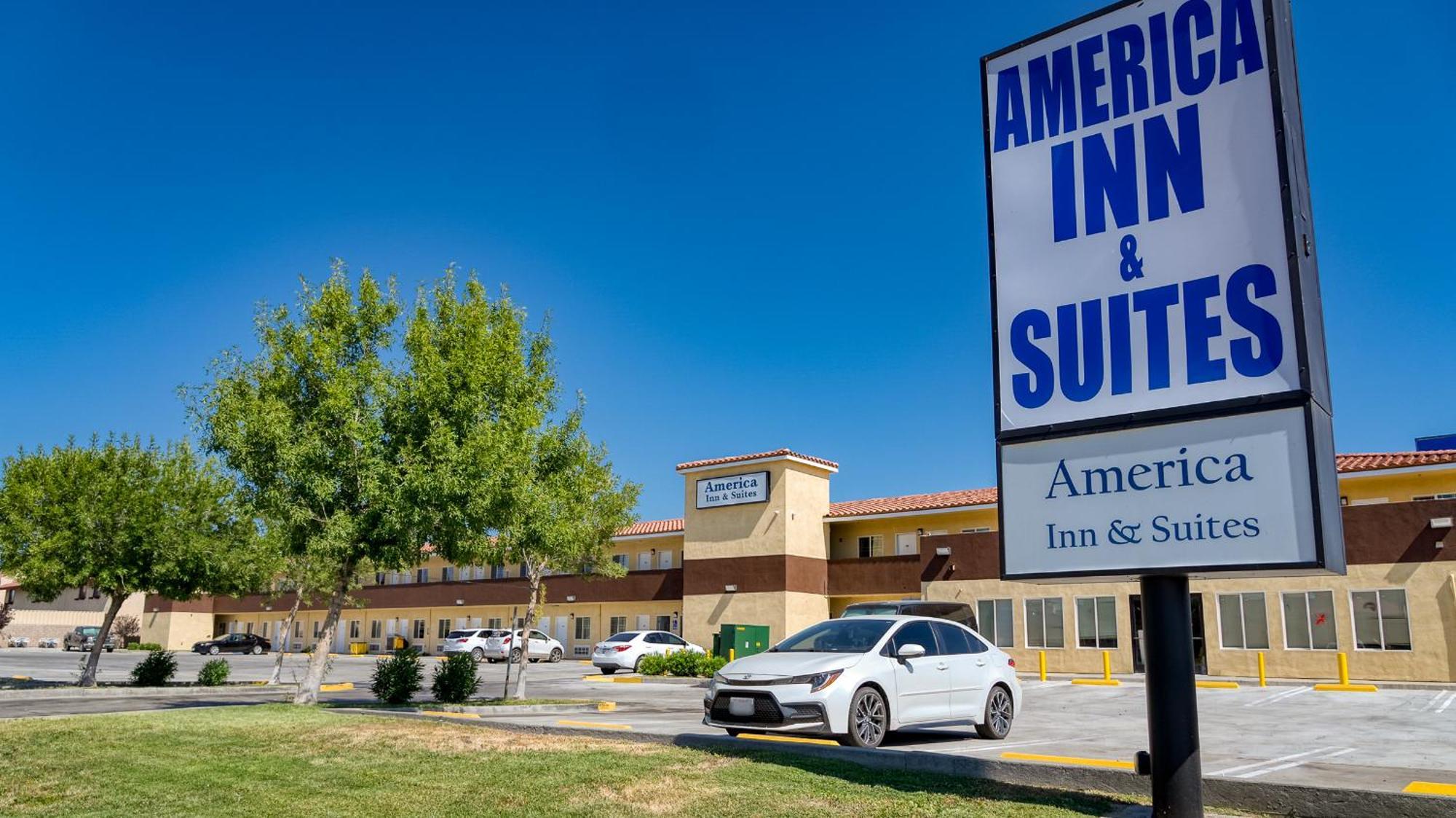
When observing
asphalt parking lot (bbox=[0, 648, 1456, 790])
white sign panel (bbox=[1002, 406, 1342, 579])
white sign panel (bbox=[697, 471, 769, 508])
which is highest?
white sign panel (bbox=[697, 471, 769, 508])

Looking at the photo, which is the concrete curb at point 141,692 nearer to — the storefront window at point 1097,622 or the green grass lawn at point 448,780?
the green grass lawn at point 448,780

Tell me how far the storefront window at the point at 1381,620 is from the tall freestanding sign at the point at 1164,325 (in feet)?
84.9

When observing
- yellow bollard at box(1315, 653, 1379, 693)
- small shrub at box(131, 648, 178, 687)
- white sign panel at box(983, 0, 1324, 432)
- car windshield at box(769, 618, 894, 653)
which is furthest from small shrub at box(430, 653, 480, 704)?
yellow bollard at box(1315, 653, 1379, 693)

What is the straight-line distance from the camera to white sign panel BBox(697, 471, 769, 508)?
42312 millimetres

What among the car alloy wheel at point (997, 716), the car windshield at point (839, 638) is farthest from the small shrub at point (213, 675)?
the car alloy wheel at point (997, 716)

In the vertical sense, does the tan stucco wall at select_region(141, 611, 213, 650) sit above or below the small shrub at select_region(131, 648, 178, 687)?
above

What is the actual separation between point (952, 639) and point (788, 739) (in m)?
2.89

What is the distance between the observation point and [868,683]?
11680 mm

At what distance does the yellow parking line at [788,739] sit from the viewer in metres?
11.3

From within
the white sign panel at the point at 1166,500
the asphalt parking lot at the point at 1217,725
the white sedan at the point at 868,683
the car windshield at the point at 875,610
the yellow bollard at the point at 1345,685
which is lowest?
the asphalt parking lot at the point at 1217,725

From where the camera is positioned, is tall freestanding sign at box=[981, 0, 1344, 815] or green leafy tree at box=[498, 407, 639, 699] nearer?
tall freestanding sign at box=[981, 0, 1344, 815]

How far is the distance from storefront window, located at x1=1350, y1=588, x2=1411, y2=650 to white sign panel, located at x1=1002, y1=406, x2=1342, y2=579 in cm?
2611

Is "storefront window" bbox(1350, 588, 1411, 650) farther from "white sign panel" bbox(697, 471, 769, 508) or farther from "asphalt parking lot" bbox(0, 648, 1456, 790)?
"white sign panel" bbox(697, 471, 769, 508)

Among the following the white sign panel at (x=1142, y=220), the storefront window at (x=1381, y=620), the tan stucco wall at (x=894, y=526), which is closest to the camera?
the white sign panel at (x=1142, y=220)
